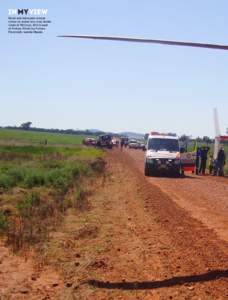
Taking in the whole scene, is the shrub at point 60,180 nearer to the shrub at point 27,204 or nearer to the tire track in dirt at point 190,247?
the shrub at point 27,204

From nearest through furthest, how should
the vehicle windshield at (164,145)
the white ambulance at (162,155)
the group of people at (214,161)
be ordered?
the white ambulance at (162,155) < the vehicle windshield at (164,145) < the group of people at (214,161)

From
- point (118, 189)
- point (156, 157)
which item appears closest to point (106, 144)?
point (156, 157)

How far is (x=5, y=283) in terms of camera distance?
7.07 m

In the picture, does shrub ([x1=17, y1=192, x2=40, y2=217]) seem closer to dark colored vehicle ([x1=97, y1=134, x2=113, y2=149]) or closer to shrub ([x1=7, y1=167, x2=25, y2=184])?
shrub ([x1=7, y1=167, x2=25, y2=184])

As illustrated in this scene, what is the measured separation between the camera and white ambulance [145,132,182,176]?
25.6 metres

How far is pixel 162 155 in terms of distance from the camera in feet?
84.7

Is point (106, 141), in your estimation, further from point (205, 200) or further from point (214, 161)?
point (205, 200)

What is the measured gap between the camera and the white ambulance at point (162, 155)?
25578 millimetres

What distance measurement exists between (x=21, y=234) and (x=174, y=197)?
756cm

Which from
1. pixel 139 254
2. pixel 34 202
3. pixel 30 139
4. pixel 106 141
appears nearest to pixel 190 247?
pixel 139 254

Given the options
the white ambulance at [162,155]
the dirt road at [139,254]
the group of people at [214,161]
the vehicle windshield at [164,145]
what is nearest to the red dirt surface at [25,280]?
the dirt road at [139,254]

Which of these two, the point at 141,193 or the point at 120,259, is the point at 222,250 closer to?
the point at 120,259

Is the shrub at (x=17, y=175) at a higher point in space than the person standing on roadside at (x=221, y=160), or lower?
lower

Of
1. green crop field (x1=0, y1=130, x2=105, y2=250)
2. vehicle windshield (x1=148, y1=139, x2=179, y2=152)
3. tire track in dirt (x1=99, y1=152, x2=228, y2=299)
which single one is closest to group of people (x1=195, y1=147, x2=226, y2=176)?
vehicle windshield (x1=148, y1=139, x2=179, y2=152)
